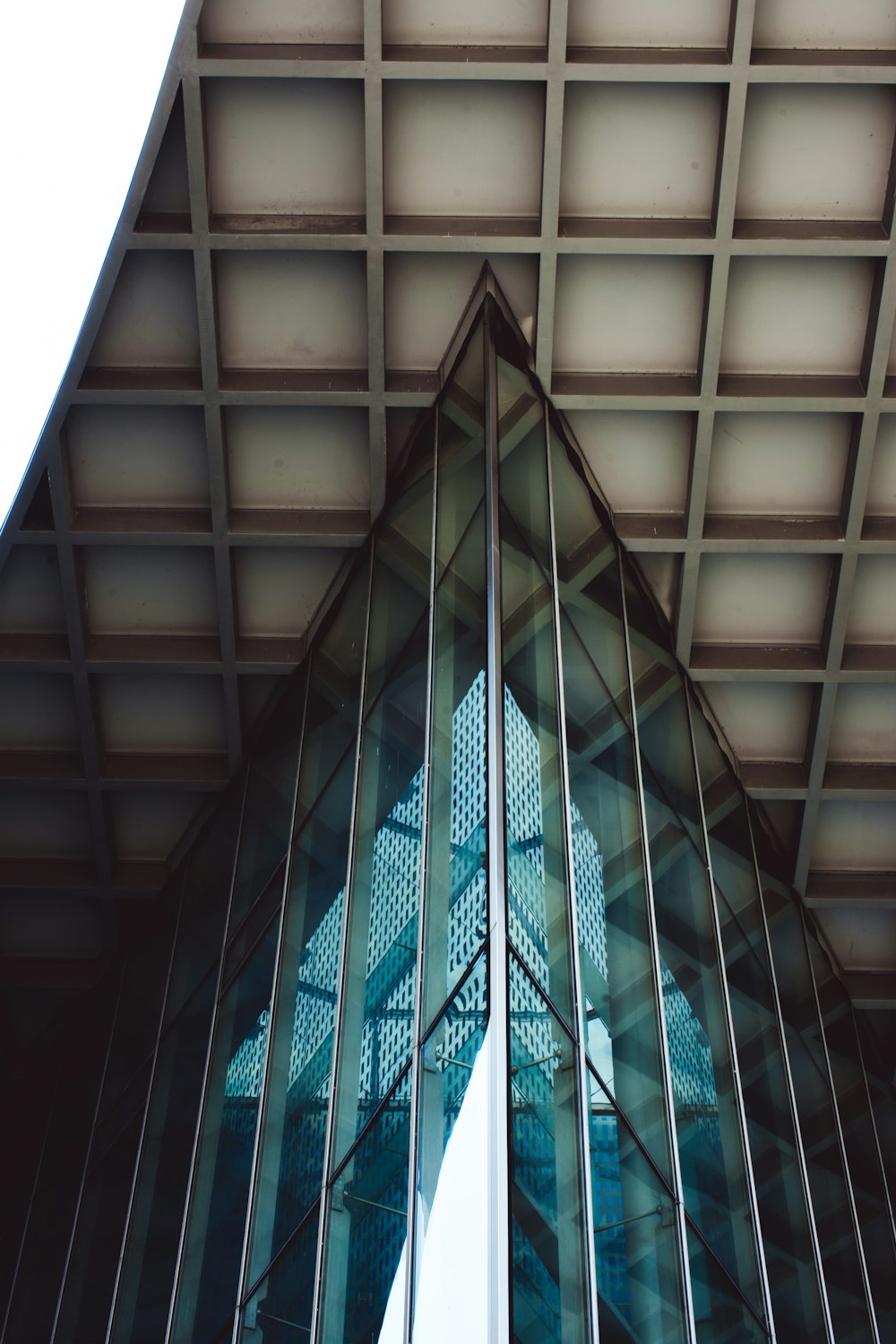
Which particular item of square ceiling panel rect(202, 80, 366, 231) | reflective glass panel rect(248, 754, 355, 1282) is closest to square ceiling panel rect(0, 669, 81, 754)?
reflective glass panel rect(248, 754, 355, 1282)

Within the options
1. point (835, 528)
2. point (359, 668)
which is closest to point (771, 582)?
point (835, 528)

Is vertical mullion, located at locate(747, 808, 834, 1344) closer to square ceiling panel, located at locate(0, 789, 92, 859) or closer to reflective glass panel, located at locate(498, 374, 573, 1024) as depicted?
reflective glass panel, located at locate(498, 374, 573, 1024)

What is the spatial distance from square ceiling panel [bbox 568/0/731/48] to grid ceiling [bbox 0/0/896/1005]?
44 mm

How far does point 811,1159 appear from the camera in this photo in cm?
1819

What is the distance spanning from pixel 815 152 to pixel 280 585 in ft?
34.2

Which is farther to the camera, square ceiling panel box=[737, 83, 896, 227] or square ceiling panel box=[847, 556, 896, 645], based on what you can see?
square ceiling panel box=[847, 556, 896, 645]

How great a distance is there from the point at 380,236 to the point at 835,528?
28.0 ft

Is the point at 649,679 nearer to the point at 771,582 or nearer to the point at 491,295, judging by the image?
the point at 771,582

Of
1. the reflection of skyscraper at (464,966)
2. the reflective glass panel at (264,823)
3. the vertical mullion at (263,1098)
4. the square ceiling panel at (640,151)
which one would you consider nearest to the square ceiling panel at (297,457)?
the reflective glass panel at (264,823)

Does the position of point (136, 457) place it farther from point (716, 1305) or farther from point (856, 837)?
point (716, 1305)

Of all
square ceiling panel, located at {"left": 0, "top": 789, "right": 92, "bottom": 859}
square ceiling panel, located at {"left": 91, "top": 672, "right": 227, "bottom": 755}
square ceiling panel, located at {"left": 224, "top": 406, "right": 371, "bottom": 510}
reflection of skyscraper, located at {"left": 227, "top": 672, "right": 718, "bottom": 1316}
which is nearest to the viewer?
reflection of skyscraper, located at {"left": 227, "top": 672, "right": 718, "bottom": 1316}

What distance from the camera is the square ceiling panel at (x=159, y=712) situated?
888 inches

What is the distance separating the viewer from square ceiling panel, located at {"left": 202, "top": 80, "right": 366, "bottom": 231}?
58.0 ft

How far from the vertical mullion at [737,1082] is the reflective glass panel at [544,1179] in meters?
4.64
